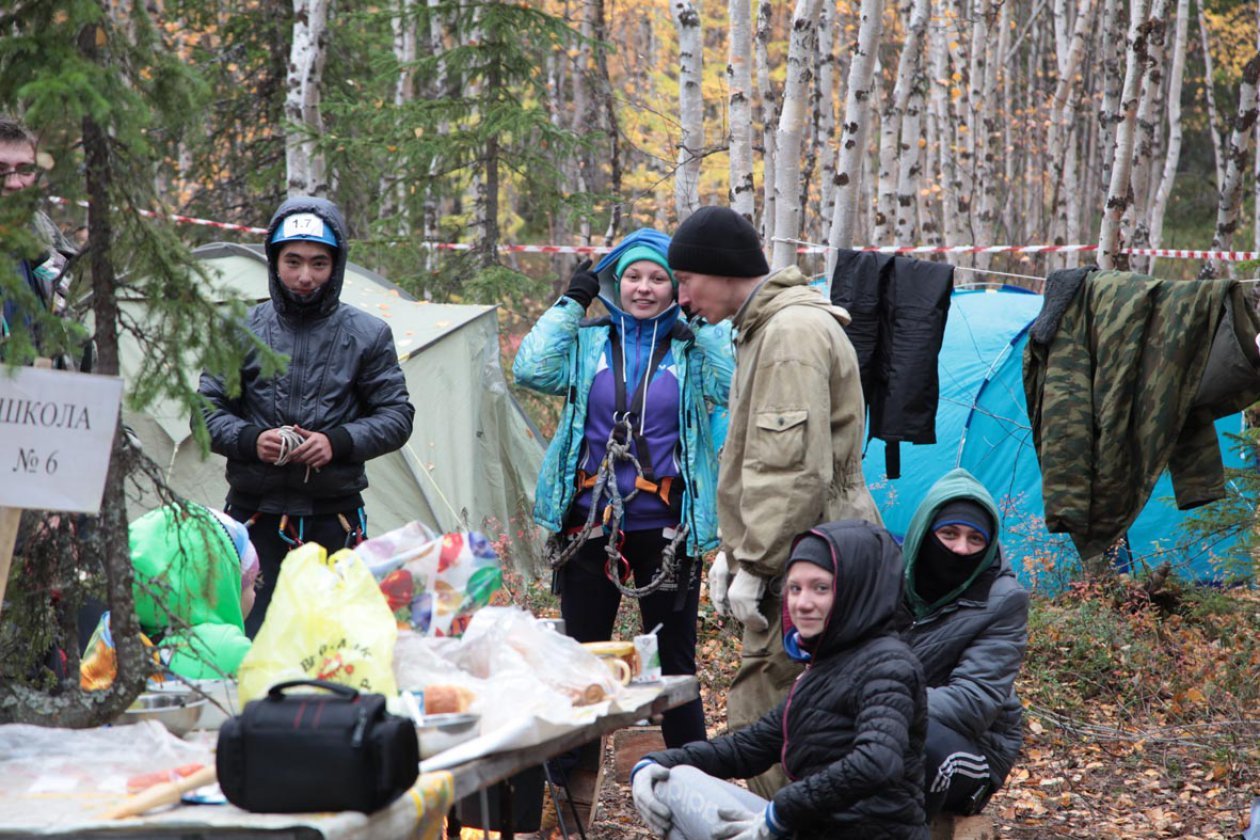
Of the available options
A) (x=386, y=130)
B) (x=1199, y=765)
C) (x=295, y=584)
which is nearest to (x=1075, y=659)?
(x=1199, y=765)

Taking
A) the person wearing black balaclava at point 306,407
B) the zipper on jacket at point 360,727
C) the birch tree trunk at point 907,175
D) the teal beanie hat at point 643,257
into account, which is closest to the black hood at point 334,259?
the person wearing black balaclava at point 306,407

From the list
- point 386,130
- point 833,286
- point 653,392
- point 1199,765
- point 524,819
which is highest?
point 386,130

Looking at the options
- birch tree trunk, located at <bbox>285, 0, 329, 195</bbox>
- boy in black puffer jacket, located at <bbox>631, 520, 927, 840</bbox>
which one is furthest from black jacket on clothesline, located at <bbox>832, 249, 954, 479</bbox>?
birch tree trunk, located at <bbox>285, 0, 329, 195</bbox>

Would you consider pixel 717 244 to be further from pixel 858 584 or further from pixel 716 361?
pixel 858 584

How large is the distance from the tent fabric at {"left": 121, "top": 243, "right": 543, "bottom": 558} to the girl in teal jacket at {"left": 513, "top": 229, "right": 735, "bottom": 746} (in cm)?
289

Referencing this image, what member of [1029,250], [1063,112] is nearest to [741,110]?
[1029,250]

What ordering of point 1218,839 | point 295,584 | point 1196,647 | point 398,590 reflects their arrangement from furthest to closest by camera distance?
1. point 1196,647
2. point 1218,839
3. point 398,590
4. point 295,584

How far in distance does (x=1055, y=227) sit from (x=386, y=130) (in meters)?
8.49

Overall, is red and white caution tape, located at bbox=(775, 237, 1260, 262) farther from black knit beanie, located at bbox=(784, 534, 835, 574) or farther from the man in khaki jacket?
black knit beanie, located at bbox=(784, 534, 835, 574)

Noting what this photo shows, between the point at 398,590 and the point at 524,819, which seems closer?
the point at 398,590

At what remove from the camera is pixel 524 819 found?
4.22 m

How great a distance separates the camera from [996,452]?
8539mm

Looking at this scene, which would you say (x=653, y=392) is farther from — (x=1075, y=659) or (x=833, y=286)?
(x=1075, y=659)

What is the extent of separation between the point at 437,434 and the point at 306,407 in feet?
10.9
